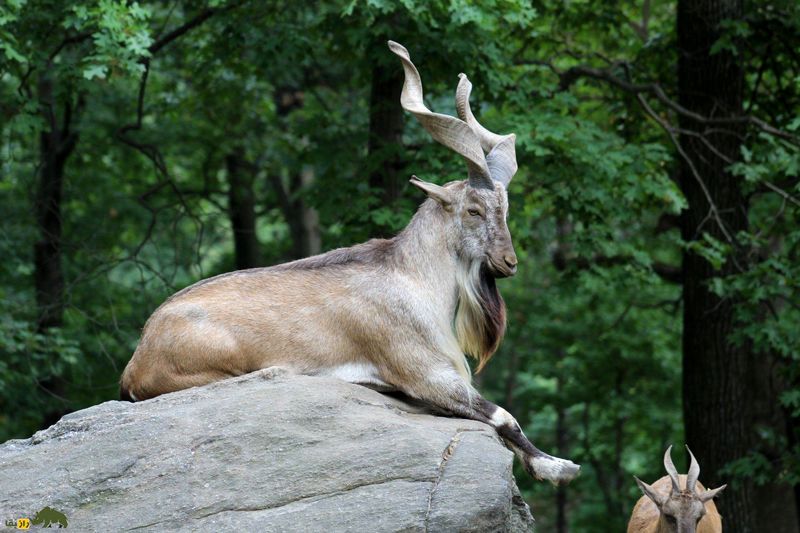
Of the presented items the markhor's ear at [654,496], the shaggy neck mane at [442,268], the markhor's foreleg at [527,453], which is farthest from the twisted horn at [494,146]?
the markhor's ear at [654,496]

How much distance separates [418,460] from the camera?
588 cm

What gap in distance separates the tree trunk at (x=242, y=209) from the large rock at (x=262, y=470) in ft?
37.2

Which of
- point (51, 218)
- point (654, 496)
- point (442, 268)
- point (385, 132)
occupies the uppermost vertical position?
point (385, 132)

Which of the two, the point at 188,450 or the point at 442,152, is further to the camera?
the point at 442,152

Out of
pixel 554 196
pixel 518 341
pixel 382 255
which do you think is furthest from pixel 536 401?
pixel 382 255

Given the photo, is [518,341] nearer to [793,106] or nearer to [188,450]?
[793,106]

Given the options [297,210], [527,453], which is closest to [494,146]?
[527,453]

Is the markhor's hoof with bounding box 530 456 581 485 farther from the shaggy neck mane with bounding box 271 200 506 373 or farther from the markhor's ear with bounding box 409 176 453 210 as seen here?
the markhor's ear with bounding box 409 176 453 210

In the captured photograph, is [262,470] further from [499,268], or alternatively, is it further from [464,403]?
[499,268]

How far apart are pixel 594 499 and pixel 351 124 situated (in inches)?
390

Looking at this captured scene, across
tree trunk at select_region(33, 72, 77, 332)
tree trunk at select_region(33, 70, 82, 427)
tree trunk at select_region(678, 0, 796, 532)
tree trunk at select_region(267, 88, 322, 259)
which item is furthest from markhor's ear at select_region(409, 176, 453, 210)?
tree trunk at select_region(267, 88, 322, 259)

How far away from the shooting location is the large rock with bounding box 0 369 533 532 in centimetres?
553

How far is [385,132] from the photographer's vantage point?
40.0 feet

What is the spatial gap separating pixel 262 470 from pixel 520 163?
651 cm
